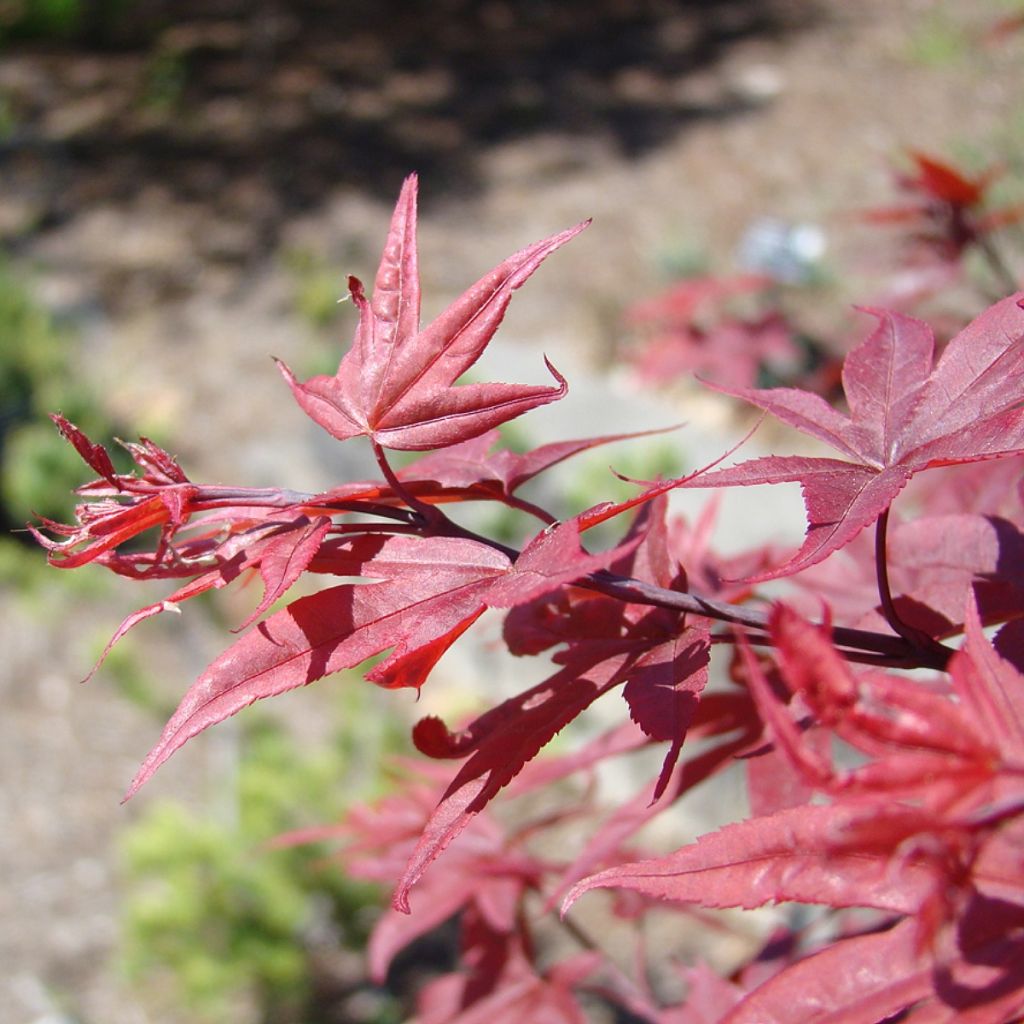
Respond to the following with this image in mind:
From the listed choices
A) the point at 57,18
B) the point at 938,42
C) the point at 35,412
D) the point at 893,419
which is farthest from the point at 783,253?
the point at 57,18

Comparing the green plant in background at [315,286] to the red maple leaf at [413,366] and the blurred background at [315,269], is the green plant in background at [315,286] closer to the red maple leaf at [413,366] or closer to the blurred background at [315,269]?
the blurred background at [315,269]

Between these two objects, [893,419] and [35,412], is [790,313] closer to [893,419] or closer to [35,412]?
[35,412]

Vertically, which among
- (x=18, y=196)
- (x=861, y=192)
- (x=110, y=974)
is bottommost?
(x=110, y=974)

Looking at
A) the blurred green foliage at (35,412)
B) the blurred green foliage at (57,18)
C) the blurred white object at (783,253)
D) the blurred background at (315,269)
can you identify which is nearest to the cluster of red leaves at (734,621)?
the blurred background at (315,269)

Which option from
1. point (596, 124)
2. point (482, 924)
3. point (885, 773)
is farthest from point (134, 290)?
point (885, 773)

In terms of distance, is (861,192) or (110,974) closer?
(110,974)

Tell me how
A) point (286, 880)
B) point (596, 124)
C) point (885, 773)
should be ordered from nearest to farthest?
point (885, 773), point (286, 880), point (596, 124)

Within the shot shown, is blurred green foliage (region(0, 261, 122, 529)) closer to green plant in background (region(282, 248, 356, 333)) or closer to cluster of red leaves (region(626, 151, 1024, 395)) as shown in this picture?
green plant in background (region(282, 248, 356, 333))

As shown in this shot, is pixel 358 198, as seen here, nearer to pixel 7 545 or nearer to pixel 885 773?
pixel 7 545
